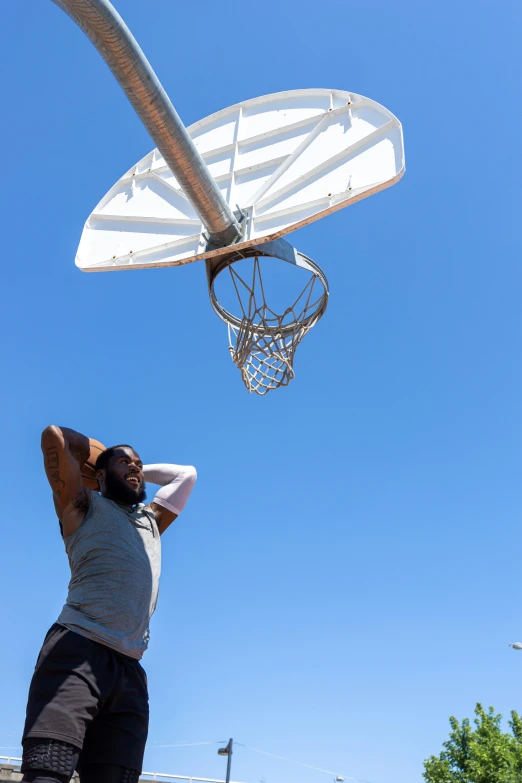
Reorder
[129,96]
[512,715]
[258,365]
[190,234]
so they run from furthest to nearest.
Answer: [512,715] → [258,365] → [190,234] → [129,96]

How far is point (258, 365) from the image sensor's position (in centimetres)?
870

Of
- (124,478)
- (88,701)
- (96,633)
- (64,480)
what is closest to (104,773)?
(88,701)

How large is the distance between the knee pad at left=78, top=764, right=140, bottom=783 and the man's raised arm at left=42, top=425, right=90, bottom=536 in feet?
Answer: 3.07

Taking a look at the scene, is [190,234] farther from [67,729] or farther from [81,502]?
[67,729]

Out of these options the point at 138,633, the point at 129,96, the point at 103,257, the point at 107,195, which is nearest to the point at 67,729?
the point at 138,633

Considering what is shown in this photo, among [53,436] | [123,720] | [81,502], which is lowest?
[123,720]

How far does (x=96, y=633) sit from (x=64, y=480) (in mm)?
667

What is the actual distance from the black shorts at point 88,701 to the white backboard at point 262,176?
4791 mm

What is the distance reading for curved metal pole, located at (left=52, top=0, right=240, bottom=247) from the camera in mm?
6168

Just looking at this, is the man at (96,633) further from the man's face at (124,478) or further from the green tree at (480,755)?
the green tree at (480,755)

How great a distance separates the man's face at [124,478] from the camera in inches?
141

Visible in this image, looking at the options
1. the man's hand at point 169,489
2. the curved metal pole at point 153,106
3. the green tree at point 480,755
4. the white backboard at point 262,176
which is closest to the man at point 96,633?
the man's hand at point 169,489

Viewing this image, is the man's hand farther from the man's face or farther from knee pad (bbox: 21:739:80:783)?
knee pad (bbox: 21:739:80:783)

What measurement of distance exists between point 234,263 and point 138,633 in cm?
565
